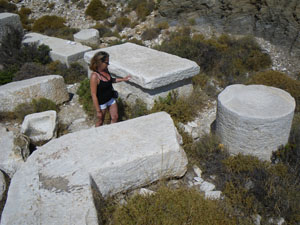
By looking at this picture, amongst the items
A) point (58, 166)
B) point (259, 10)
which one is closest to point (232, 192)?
point (58, 166)

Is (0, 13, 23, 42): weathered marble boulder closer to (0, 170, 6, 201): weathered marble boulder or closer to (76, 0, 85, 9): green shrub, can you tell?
(76, 0, 85, 9): green shrub

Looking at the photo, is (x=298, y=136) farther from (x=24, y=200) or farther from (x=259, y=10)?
(x=259, y=10)

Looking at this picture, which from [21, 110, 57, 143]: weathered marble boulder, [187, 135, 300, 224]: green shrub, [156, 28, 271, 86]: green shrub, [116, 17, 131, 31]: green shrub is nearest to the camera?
[187, 135, 300, 224]: green shrub

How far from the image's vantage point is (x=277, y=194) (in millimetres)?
3387

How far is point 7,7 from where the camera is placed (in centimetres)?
1691

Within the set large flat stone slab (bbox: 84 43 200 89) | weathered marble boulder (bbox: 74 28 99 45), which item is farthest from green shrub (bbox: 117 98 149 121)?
weathered marble boulder (bbox: 74 28 99 45)

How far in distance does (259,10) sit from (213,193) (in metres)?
9.62

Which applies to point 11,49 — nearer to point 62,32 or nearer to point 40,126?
point 62,32

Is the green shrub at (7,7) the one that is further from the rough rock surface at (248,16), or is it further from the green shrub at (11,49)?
the rough rock surface at (248,16)

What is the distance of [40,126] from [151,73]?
2214mm

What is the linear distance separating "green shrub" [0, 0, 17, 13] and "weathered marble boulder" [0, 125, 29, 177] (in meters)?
15.1

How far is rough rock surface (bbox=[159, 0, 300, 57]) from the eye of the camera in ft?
32.9

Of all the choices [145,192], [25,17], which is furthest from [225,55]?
[25,17]

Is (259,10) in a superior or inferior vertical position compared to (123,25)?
superior
